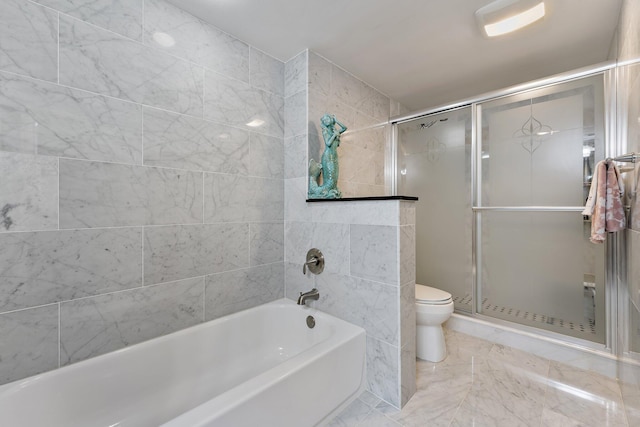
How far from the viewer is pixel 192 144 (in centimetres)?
156

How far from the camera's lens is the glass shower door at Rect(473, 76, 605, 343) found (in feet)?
5.82

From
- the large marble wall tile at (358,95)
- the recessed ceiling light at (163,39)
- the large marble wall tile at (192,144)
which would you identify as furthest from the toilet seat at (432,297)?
the recessed ceiling light at (163,39)

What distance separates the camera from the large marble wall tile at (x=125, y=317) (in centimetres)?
120

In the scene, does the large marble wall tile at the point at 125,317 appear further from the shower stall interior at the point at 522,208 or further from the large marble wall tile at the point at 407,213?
the shower stall interior at the point at 522,208

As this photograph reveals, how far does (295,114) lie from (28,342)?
183cm

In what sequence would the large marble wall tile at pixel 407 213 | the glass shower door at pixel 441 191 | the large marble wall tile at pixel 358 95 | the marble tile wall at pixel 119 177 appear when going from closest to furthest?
the marble tile wall at pixel 119 177 → the large marble wall tile at pixel 407 213 → the large marble wall tile at pixel 358 95 → the glass shower door at pixel 441 191

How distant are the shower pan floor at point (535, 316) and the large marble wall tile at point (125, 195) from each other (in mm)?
2219

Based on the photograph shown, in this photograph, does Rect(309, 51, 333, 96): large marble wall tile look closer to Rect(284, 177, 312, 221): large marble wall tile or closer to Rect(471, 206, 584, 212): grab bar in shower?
Rect(284, 177, 312, 221): large marble wall tile

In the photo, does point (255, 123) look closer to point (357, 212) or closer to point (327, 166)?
point (327, 166)

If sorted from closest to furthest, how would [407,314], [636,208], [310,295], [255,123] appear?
[636,208] < [407,314] < [310,295] < [255,123]

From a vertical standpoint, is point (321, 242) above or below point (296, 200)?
below

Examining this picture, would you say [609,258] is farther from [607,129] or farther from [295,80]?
[295,80]

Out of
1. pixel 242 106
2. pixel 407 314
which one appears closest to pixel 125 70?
pixel 242 106

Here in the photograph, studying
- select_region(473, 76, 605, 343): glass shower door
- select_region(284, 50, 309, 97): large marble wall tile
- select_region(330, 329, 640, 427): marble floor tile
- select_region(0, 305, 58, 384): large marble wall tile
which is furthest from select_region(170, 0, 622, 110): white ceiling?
select_region(330, 329, 640, 427): marble floor tile
